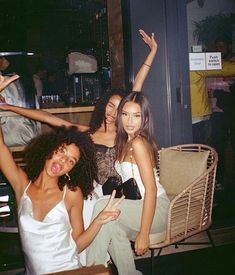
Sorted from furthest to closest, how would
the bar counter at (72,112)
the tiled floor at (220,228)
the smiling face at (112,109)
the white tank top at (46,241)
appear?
the bar counter at (72,112), the tiled floor at (220,228), the smiling face at (112,109), the white tank top at (46,241)

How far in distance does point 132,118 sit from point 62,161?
0.75 metres

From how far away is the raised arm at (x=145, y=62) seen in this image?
3.56 m

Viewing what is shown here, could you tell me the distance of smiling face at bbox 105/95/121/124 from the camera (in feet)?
10.2

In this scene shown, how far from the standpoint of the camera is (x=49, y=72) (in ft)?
30.2

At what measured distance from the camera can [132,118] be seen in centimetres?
274

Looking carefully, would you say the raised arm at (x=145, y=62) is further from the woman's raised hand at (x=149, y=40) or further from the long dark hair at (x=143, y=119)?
the long dark hair at (x=143, y=119)

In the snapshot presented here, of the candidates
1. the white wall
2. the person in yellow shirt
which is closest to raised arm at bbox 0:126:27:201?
the person in yellow shirt

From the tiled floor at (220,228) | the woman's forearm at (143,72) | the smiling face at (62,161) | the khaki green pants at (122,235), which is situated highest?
the woman's forearm at (143,72)

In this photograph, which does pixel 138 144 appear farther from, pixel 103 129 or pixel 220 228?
pixel 220 228

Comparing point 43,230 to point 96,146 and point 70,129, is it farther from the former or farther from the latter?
point 96,146

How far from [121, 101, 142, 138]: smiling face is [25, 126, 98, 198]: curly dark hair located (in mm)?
357

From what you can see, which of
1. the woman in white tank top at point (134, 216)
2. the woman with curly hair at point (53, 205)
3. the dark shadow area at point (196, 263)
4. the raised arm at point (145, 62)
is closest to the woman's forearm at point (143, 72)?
the raised arm at point (145, 62)

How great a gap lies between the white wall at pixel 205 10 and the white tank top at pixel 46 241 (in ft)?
8.45

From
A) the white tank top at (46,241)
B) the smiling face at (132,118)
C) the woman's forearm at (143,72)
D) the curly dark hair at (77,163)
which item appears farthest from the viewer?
the woman's forearm at (143,72)
